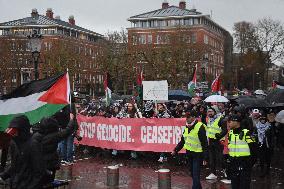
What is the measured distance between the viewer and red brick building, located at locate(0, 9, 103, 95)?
2450 inches

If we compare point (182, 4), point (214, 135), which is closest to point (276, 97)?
point (214, 135)

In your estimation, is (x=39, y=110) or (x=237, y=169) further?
(x=39, y=110)

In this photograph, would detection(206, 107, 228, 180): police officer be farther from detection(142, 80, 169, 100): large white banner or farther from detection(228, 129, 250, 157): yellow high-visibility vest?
detection(142, 80, 169, 100): large white banner

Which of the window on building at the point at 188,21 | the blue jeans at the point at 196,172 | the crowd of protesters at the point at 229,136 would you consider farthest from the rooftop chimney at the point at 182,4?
the blue jeans at the point at 196,172

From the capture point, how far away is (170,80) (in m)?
52.8

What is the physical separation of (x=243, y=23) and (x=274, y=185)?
75.5 metres

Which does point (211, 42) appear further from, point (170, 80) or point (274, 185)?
point (274, 185)

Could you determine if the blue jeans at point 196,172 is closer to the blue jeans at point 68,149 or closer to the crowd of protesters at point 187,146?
the crowd of protesters at point 187,146

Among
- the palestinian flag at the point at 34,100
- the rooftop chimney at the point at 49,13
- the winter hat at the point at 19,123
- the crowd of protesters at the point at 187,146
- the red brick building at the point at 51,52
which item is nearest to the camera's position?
the winter hat at the point at 19,123

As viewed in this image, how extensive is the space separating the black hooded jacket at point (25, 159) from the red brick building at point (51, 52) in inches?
1799

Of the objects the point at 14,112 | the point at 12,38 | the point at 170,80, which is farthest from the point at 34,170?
the point at 12,38

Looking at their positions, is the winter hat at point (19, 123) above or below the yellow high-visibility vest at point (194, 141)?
above

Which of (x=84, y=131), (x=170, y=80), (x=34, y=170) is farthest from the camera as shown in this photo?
(x=170, y=80)

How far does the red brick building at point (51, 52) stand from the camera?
2450 inches
